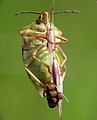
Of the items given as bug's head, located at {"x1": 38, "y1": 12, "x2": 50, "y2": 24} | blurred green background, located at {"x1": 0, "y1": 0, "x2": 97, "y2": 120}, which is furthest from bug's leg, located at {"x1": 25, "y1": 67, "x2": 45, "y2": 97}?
blurred green background, located at {"x1": 0, "y1": 0, "x2": 97, "y2": 120}

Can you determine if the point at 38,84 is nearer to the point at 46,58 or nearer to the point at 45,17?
the point at 46,58

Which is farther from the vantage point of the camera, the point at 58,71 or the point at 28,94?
the point at 28,94

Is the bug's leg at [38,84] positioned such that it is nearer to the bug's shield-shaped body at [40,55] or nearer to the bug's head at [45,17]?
the bug's shield-shaped body at [40,55]

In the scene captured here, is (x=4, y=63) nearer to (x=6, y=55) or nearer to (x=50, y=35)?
(x=6, y=55)

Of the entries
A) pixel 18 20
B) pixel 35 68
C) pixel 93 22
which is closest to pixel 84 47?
pixel 93 22

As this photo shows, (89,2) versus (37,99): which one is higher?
(89,2)

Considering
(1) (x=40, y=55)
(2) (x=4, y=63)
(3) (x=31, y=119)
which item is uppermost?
(1) (x=40, y=55)
